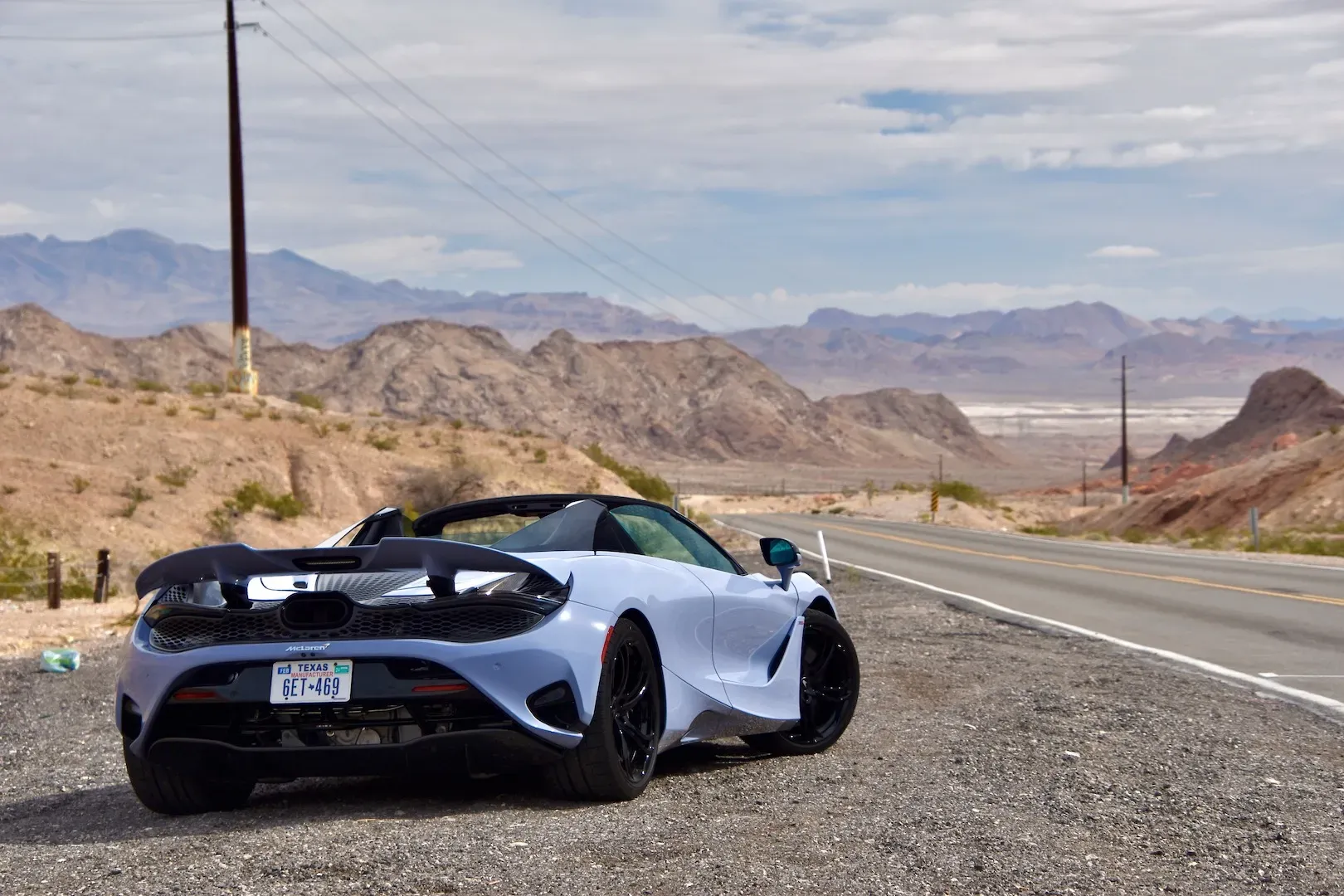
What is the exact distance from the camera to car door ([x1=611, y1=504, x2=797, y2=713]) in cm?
730

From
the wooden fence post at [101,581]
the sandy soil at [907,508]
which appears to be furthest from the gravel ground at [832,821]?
the sandy soil at [907,508]

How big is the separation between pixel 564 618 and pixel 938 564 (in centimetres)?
2372

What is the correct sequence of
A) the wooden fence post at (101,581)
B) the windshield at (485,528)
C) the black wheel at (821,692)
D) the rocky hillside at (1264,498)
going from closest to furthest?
the windshield at (485,528) < the black wheel at (821,692) < the wooden fence post at (101,581) < the rocky hillside at (1264,498)

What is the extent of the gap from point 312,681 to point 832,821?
208cm

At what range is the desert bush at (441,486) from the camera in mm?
40844

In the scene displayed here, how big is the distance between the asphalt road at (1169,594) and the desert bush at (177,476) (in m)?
16.0

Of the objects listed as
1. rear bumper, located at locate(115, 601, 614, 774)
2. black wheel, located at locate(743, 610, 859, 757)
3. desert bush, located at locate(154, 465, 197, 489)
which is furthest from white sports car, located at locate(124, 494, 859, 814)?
desert bush, located at locate(154, 465, 197, 489)

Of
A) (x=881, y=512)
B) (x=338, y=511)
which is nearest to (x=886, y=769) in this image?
(x=338, y=511)

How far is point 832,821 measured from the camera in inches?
236

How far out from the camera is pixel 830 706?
8141 mm

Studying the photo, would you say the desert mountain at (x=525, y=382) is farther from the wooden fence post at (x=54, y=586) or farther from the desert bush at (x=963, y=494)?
the wooden fence post at (x=54, y=586)

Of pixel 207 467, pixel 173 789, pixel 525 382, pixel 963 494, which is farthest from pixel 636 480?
pixel 525 382

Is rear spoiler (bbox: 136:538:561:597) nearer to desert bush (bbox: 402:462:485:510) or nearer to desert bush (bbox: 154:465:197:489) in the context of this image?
desert bush (bbox: 154:465:197:489)

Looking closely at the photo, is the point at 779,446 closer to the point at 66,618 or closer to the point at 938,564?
the point at 938,564
